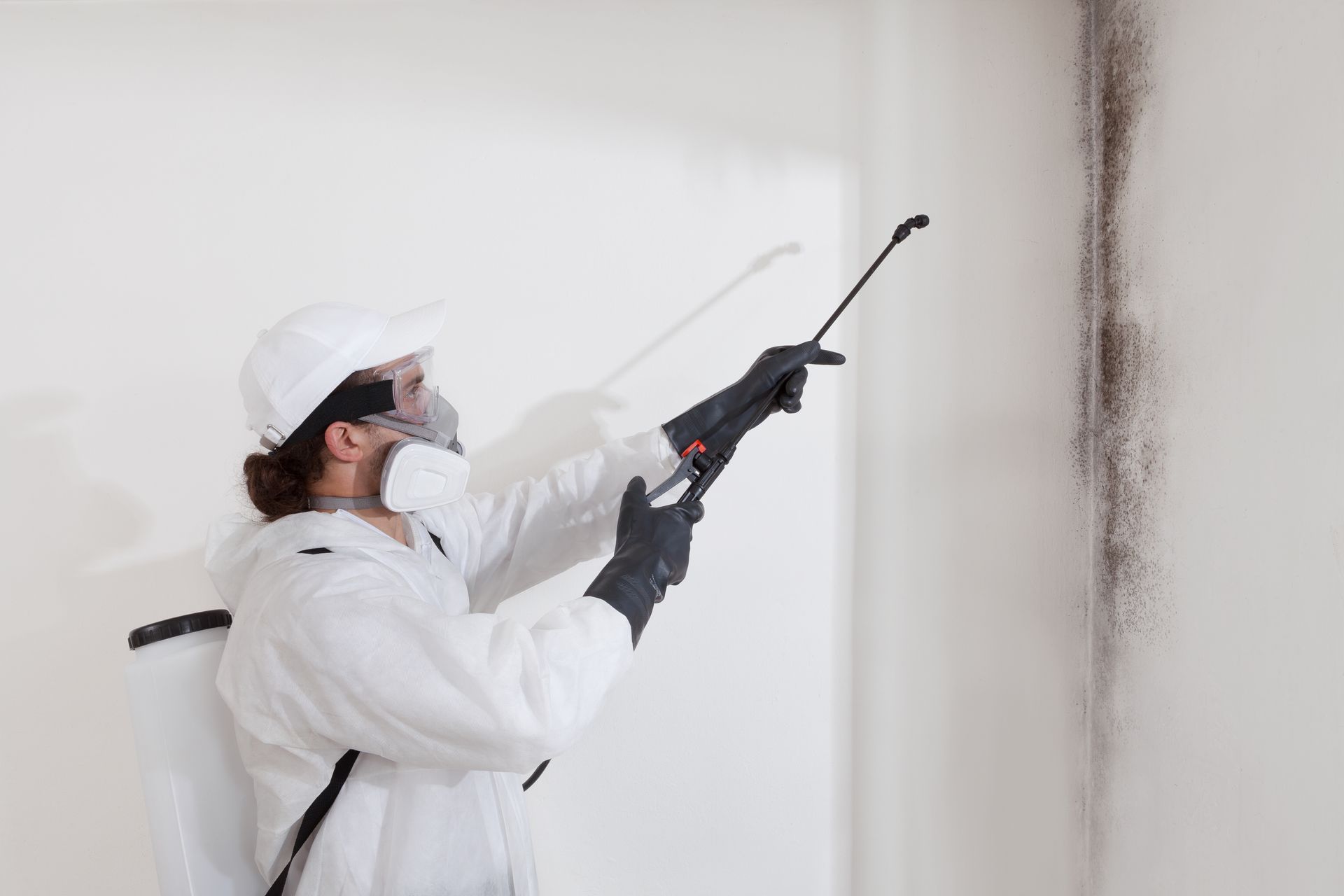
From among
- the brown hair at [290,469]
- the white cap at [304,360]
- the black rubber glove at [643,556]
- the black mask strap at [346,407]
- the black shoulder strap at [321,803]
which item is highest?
the white cap at [304,360]

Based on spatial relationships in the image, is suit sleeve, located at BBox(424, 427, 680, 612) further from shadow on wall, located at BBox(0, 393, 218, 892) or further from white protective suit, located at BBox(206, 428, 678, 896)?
shadow on wall, located at BBox(0, 393, 218, 892)

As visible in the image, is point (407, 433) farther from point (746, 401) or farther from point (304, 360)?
point (746, 401)

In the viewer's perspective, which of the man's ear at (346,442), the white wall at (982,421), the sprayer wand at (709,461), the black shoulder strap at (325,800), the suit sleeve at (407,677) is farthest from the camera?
the white wall at (982,421)

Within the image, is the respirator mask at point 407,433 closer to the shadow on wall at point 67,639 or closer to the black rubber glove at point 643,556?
the black rubber glove at point 643,556

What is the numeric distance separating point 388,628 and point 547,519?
484 mm

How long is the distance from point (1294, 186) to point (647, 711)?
1.34m

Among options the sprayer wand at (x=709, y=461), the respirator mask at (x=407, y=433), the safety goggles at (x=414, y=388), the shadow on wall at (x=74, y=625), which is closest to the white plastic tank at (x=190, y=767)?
the respirator mask at (x=407, y=433)

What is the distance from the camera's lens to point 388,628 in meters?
0.94

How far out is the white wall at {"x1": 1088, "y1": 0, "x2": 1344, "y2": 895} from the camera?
1.05 m

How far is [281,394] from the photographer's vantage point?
3.55 ft

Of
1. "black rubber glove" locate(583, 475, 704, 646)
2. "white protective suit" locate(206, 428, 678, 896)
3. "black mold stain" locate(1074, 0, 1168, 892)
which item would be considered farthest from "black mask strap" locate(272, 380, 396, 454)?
"black mold stain" locate(1074, 0, 1168, 892)

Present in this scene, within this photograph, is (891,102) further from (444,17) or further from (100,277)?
(100,277)

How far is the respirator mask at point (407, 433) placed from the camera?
1.11m

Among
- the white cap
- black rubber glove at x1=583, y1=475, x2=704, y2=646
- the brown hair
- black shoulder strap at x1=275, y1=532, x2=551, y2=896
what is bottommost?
black shoulder strap at x1=275, y1=532, x2=551, y2=896
